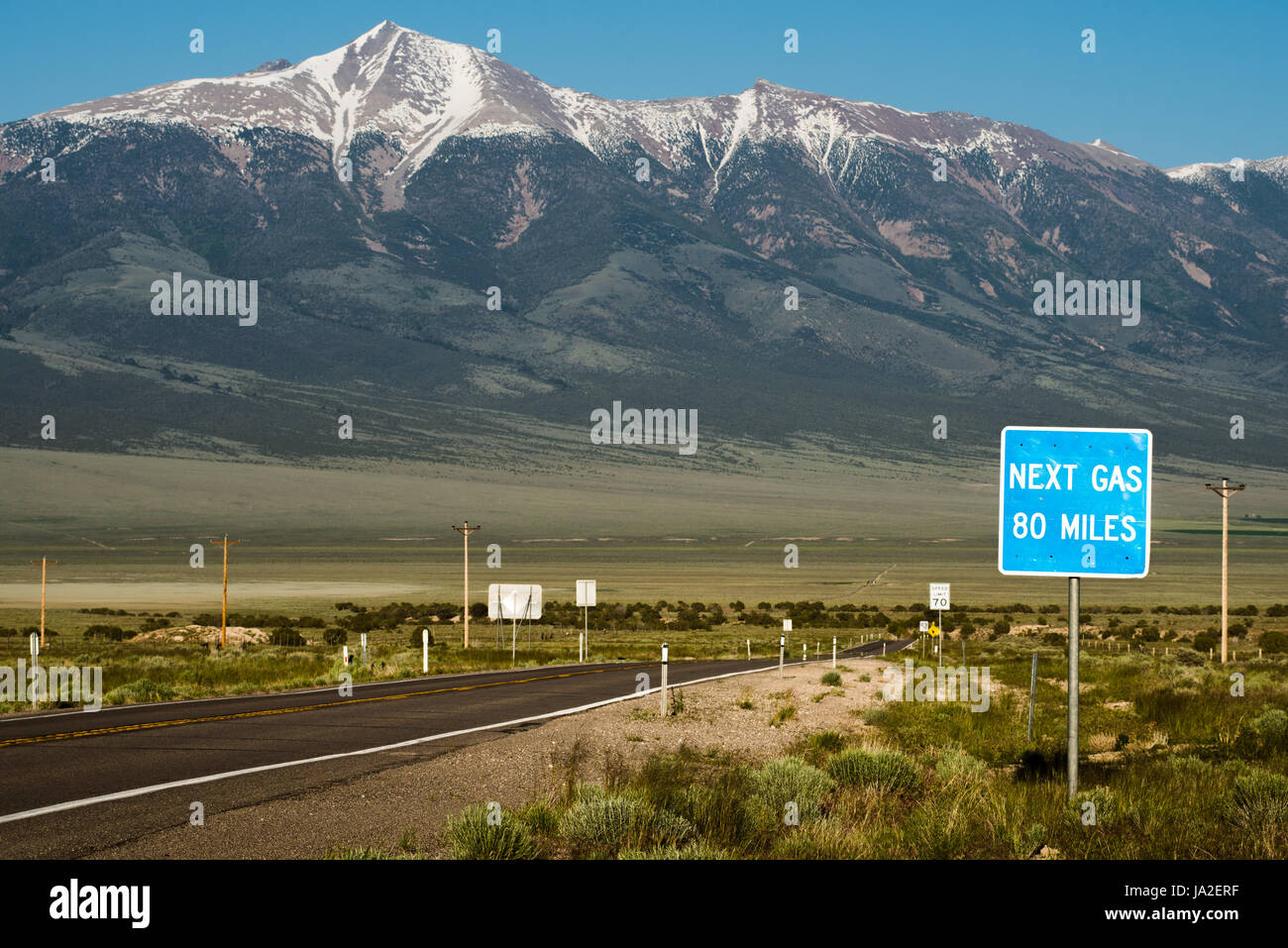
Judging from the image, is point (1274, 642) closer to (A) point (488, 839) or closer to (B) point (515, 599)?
(B) point (515, 599)

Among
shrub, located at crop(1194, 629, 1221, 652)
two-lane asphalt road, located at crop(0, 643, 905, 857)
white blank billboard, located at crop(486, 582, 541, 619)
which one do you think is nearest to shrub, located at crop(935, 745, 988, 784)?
two-lane asphalt road, located at crop(0, 643, 905, 857)

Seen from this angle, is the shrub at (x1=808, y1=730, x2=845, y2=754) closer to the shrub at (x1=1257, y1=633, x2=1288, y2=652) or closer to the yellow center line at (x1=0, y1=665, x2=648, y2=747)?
the yellow center line at (x1=0, y1=665, x2=648, y2=747)

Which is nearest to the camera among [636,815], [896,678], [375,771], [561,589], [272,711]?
[636,815]

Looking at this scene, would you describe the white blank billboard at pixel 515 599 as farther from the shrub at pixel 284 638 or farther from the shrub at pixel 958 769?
the shrub at pixel 958 769

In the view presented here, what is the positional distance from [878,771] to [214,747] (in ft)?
24.4

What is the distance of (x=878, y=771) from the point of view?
39.6 ft

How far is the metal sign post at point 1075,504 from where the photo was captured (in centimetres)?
870

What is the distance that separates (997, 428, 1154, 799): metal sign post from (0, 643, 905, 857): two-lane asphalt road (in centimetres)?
650

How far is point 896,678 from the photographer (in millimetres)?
27891

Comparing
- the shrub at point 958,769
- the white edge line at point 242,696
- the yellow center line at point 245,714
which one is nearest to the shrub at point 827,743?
the shrub at point 958,769

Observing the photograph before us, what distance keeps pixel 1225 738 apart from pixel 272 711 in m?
12.9

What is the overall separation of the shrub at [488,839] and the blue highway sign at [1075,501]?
12.0ft

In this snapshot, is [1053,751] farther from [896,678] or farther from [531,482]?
[531,482]
